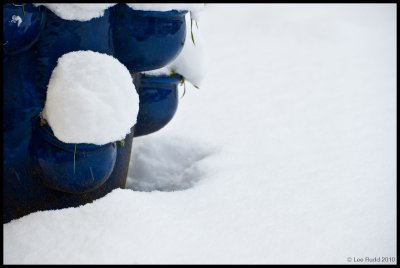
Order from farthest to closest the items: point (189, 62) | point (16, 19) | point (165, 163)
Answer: point (165, 163) < point (189, 62) < point (16, 19)

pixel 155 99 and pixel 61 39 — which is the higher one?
pixel 61 39

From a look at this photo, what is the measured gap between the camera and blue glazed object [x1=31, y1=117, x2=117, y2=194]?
2.40ft

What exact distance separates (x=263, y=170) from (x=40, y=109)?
0.45 meters

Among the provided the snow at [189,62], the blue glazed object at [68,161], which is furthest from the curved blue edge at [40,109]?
the snow at [189,62]

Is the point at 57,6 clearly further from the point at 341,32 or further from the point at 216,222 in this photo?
the point at 341,32

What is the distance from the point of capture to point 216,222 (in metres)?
0.80

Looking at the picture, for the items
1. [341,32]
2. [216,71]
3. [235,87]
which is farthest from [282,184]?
[341,32]

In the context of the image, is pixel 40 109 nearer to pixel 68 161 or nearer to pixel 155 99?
pixel 68 161

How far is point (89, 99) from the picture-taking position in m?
0.67

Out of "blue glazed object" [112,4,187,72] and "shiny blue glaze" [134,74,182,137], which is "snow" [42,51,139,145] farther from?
"shiny blue glaze" [134,74,182,137]

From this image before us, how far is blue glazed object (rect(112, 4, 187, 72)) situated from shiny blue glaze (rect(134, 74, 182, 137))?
0.14 m

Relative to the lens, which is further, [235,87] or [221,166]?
[235,87]

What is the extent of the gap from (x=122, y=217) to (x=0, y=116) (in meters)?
0.22

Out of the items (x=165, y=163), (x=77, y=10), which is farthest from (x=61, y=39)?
(x=165, y=163)
